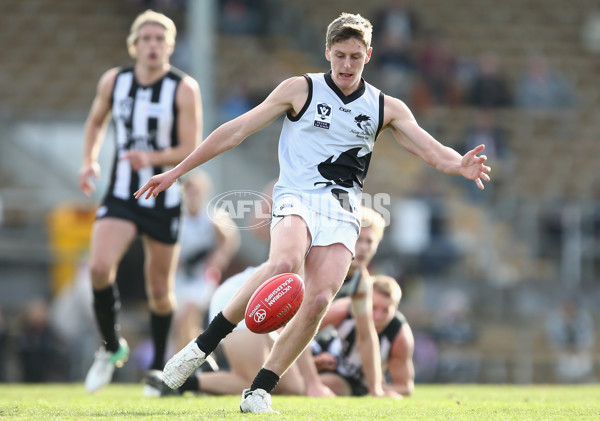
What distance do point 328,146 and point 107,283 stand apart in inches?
96.5

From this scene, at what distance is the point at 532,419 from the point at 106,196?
12.1 ft

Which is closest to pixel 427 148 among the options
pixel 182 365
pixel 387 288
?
pixel 182 365

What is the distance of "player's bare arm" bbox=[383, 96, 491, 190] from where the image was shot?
555 cm

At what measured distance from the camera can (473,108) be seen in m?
17.4

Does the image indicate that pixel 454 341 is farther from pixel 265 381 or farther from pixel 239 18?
pixel 265 381

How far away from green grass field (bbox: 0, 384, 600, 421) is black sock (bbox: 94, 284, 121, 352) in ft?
1.37

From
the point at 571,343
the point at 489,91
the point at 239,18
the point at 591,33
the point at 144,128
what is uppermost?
the point at 591,33

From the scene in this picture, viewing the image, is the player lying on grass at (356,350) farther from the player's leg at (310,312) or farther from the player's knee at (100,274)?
the player's leg at (310,312)

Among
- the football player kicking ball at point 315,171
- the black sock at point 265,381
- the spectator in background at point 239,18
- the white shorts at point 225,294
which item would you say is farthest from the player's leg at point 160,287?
the spectator in background at point 239,18

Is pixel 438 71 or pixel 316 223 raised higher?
pixel 438 71

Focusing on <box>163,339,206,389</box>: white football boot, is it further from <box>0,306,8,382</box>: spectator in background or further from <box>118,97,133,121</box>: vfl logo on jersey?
<box>0,306,8,382</box>: spectator in background

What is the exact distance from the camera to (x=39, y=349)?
1256cm

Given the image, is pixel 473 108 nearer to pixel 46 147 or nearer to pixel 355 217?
pixel 46 147

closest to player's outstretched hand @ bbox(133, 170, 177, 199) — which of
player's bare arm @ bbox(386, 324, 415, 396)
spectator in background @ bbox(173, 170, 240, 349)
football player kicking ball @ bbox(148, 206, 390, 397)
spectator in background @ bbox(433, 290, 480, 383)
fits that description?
football player kicking ball @ bbox(148, 206, 390, 397)
